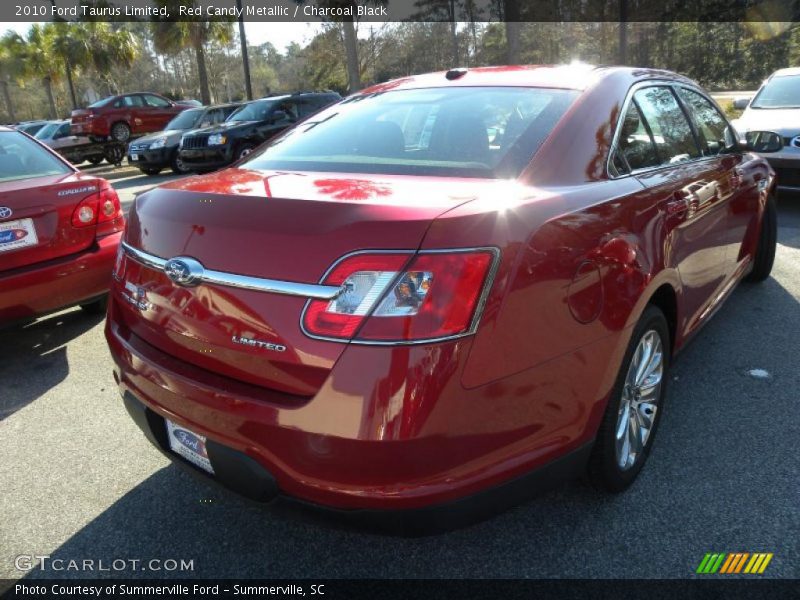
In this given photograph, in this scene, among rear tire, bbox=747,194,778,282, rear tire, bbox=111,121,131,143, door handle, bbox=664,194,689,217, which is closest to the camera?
door handle, bbox=664,194,689,217

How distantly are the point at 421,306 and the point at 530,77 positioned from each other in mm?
1560

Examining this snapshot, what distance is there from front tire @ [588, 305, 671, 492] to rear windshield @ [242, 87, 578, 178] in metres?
0.82

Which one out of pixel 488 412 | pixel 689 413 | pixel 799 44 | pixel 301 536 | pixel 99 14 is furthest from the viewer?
pixel 99 14

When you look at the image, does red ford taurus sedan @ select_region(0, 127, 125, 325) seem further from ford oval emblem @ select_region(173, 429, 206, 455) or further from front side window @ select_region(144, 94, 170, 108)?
front side window @ select_region(144, 94, 170, 108)

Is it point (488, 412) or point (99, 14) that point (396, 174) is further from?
point (99, 14)

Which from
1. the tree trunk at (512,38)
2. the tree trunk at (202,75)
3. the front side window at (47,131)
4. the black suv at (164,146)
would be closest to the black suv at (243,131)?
the black suv at (164,146)

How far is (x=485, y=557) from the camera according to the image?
2.21 metres

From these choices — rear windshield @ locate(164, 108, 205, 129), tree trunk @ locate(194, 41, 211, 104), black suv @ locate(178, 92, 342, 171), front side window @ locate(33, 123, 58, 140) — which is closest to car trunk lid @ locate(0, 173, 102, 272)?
black suv @ locate(178, 92, 342, 171)

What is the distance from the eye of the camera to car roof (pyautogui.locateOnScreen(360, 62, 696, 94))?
2594mm

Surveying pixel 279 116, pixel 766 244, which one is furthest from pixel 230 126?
pixel 766 244

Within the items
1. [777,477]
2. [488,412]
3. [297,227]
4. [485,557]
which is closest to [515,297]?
[488,412]

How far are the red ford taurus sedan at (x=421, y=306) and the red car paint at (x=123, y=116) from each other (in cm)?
1985

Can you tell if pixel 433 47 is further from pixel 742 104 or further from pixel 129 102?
pixel 742 104

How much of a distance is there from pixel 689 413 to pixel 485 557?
1.47 meters
